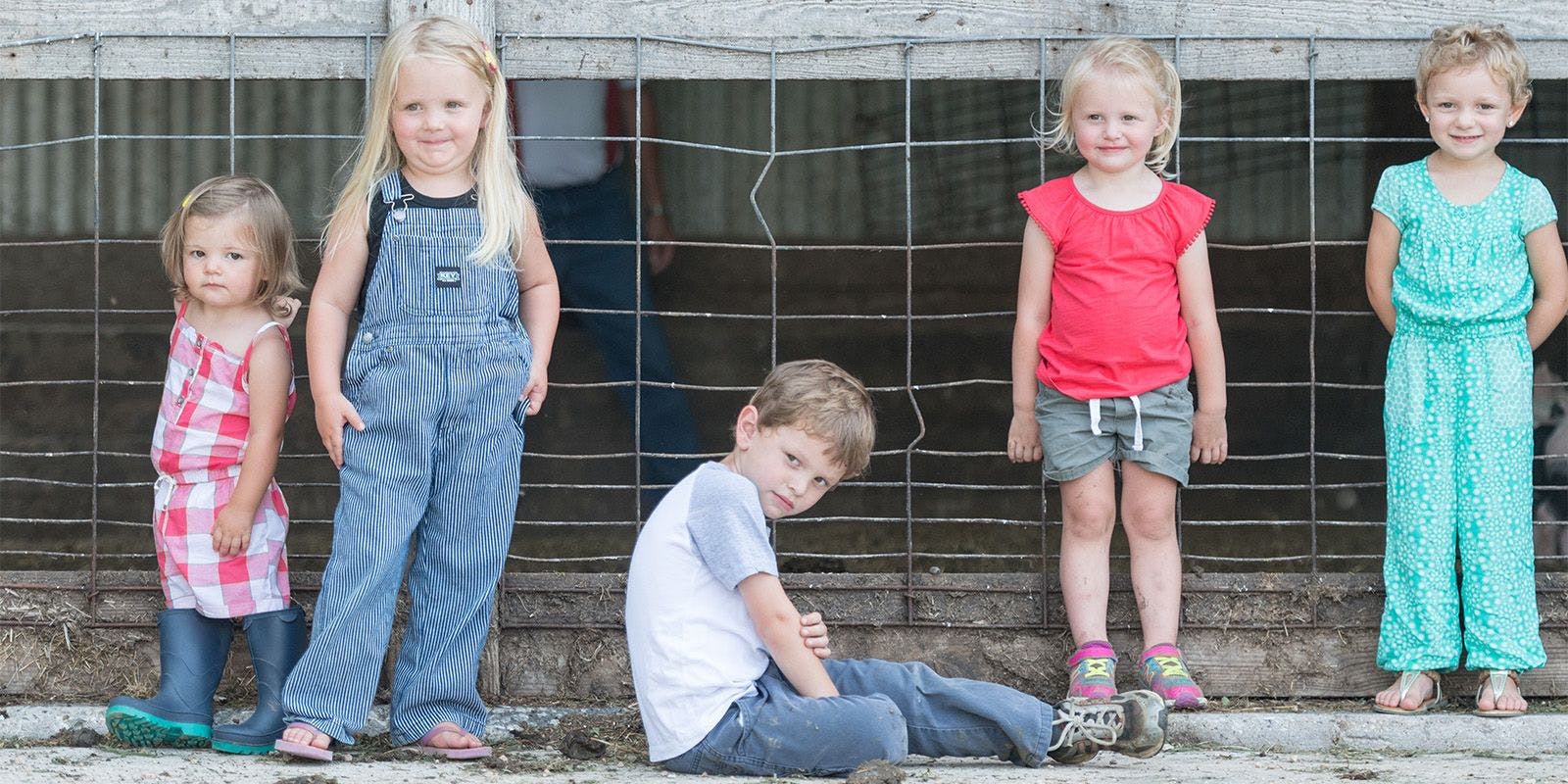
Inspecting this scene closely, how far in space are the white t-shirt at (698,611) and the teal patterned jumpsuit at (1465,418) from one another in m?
1.36

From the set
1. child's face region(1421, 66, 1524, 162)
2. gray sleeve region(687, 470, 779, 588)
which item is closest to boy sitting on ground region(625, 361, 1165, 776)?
gray sleeve region(687, 470, 779, 588)

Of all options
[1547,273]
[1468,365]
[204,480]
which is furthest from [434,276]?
[1547,273]

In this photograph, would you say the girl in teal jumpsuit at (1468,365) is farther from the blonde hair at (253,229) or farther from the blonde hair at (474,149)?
the blonde hair at (253,229)

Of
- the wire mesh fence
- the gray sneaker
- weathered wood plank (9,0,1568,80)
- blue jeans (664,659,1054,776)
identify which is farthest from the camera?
the wire mesh fence

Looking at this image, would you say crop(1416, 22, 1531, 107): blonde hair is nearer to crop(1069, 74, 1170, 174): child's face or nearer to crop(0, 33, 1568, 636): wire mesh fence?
crop(1069, 74, 1170, 174): child's face

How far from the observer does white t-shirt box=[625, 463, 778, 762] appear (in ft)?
9.34

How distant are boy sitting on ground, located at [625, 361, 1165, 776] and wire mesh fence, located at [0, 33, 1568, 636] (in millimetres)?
1821

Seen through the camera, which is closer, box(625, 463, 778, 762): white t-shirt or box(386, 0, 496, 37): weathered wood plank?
box(625, 463, 778, 762): white t-shirt

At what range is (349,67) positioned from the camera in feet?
11.4

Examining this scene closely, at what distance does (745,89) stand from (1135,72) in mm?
2430

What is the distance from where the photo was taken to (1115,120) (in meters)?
3.25

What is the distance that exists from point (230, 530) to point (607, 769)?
814mm

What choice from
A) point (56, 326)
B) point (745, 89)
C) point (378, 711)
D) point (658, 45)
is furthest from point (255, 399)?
point (56, 326)

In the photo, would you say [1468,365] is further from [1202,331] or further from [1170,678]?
[1170,678]
